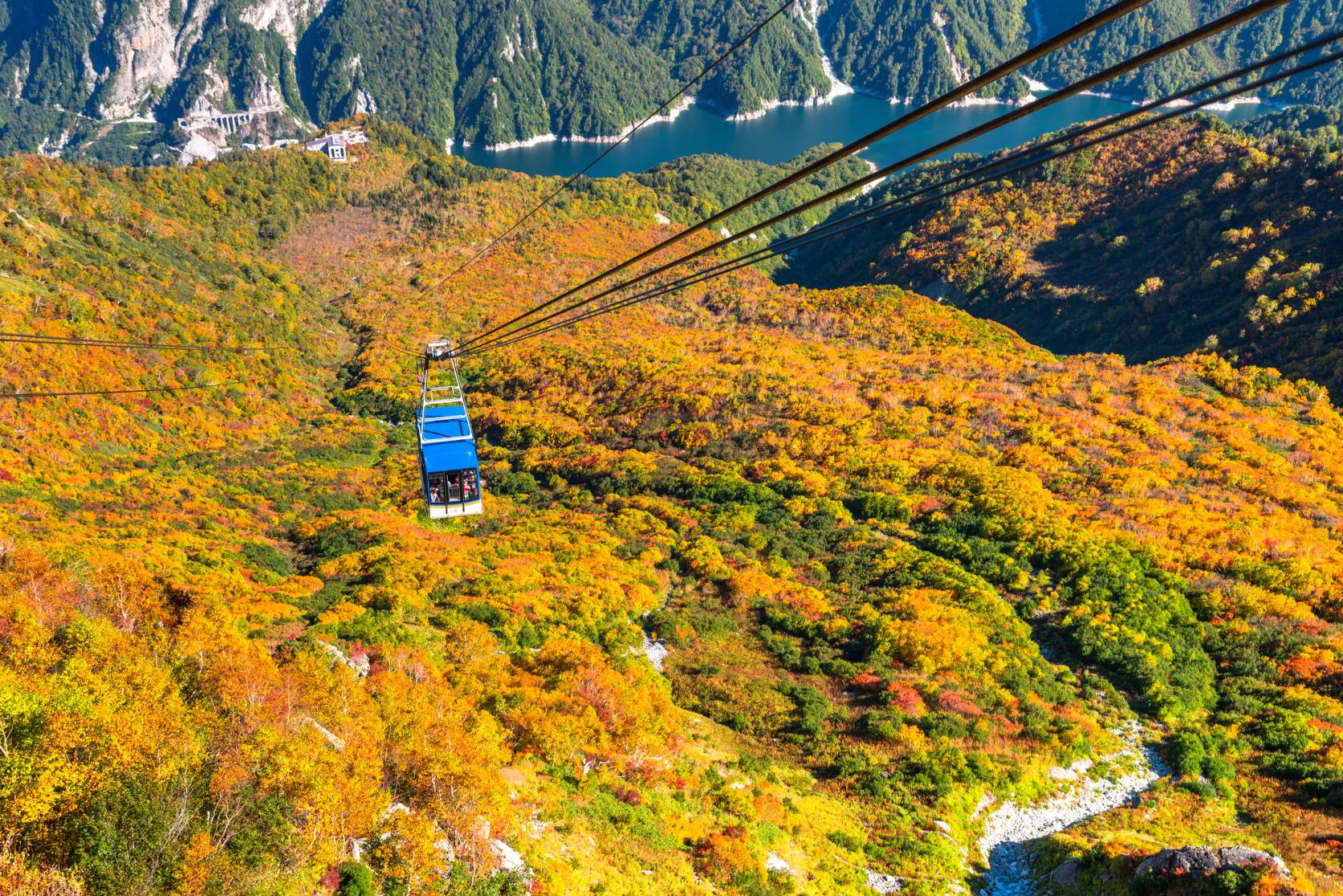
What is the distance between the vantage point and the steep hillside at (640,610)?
17.2 metres

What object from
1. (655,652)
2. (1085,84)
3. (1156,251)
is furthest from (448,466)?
(1156,251)

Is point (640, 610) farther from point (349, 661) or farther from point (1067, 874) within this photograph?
point (1067, 874)

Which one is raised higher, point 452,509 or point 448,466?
point 448,466

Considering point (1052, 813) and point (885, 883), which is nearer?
point (885, 883)

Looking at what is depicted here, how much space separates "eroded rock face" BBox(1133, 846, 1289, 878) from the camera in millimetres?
17250

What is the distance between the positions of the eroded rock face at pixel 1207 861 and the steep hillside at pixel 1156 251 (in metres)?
65.9

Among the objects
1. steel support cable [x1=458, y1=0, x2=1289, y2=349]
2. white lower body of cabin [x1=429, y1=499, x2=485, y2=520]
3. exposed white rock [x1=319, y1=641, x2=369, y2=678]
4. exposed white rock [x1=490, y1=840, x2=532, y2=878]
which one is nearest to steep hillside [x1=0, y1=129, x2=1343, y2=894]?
exposed white rock [x1=490, y1=840, x2=532, y2=878]

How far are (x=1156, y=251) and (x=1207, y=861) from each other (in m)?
108

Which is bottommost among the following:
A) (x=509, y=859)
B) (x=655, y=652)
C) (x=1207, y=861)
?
(x=1207, y=861)

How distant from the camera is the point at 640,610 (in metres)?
37.7

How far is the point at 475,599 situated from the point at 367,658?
876 centimetres

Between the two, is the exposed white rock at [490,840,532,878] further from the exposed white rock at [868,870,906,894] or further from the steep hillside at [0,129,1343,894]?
the exposed white rock at [868,870,906,894]

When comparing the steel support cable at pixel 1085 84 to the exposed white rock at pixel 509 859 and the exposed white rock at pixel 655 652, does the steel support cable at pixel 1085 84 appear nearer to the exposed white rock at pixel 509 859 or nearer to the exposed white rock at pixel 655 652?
the exposed white rock at pixel 509 859

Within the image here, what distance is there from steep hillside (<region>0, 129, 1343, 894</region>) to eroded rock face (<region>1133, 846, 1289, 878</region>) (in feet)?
12.0
